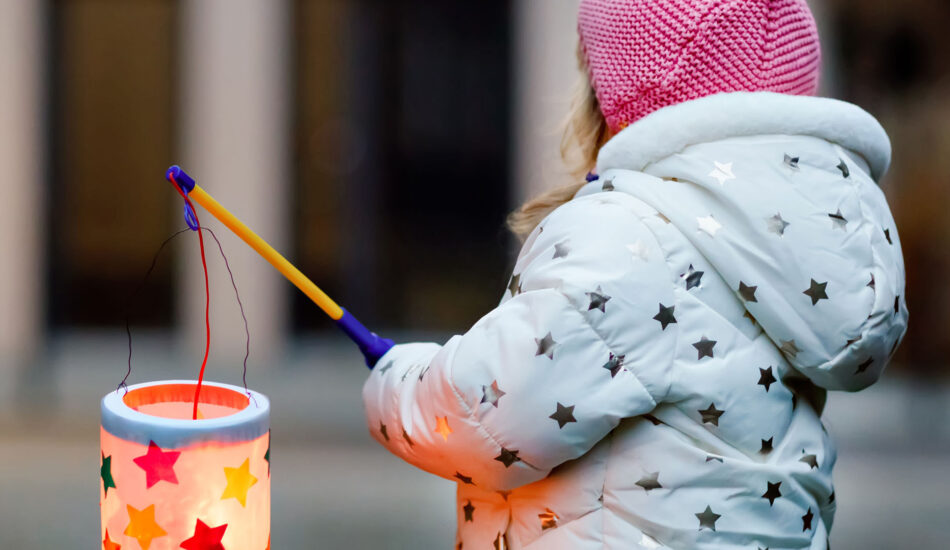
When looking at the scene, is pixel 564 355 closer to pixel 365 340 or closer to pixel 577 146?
pixel 365 340

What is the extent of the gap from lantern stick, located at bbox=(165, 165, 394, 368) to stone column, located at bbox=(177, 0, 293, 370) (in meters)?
4.07

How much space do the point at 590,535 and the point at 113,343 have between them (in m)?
5.26

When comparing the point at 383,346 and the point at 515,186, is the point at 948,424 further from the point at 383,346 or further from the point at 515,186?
the point at 383,346

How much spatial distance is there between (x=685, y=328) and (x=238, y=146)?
469 centimetres

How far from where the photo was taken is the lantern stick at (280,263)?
1.29 metres

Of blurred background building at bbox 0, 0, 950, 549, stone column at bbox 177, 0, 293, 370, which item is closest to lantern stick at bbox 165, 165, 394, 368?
blurred background building at bbox 0, 0, 950, 549

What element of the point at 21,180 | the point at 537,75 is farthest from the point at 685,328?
the point at 21,180

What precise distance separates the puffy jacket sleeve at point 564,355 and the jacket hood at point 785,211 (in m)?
0.09

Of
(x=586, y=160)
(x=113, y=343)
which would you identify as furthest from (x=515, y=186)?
(x=586, y=160)

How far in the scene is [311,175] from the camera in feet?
19.9

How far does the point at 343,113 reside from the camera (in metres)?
6.08

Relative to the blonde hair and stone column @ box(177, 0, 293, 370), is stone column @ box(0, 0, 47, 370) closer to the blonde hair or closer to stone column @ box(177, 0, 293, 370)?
stone column @ box(177, 0, 293, 370)

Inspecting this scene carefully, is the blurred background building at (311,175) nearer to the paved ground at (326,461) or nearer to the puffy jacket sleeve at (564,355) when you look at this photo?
the paved ground at (326,461)

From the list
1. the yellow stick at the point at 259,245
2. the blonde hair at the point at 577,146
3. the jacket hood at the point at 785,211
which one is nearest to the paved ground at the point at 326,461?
the blonde hair at the point at 577,146
